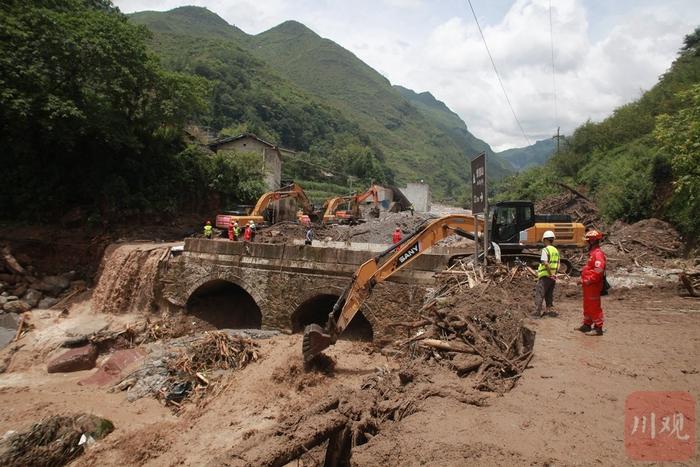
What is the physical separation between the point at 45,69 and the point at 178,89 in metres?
5.87

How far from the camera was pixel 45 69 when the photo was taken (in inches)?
613

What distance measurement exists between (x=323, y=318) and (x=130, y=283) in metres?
7.54

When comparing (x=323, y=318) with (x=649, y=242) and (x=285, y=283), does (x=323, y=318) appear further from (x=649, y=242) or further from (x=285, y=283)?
(x=649, y=242)

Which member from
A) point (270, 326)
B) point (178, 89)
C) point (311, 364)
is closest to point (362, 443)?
point (311, 364)

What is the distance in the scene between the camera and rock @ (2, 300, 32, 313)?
1436 cm

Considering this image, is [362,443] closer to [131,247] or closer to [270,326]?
[270,326]

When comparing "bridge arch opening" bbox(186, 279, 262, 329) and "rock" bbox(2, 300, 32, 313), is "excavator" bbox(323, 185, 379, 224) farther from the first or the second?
"rock" bbox(2, 300, 32, 313)

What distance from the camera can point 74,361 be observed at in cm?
1170

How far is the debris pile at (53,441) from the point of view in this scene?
680 centimetres

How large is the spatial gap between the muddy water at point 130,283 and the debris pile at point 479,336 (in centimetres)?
1140

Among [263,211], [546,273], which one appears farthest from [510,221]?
[263,211]

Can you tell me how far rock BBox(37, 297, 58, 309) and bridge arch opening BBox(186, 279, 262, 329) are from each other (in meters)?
5.71

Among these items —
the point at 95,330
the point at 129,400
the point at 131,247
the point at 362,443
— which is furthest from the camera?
the point at 131,247

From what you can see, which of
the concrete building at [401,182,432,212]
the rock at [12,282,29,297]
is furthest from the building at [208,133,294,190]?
the rock at [12,282,29,297]
